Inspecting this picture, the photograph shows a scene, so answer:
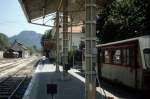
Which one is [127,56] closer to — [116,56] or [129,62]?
[129,62]

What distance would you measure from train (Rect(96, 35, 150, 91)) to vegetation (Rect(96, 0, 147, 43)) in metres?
8.12

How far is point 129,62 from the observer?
19.1 meters

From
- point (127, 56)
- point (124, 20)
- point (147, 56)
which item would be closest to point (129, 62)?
point (127, 56)

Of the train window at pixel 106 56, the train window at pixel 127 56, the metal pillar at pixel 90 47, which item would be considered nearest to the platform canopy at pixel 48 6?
the train window at pixel 106 56

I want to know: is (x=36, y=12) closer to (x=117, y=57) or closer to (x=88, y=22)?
(x=117, y=57)

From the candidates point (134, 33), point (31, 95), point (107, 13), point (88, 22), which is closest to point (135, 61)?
point (31, 95)

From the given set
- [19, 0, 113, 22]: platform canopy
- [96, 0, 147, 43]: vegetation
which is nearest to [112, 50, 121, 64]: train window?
[19, 0, 113, 22]: platform canopy

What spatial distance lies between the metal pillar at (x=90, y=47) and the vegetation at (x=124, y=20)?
1931cm

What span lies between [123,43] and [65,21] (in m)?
7.53

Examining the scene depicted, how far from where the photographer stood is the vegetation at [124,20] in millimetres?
33625

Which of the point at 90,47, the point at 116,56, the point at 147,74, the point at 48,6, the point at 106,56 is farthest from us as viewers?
the point at 48,6

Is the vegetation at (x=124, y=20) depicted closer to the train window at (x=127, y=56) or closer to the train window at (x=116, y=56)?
the train window at (x=116, y=56)

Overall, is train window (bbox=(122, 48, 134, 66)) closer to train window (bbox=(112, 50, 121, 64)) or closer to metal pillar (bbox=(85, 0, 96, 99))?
train window (bbox=(112, 50, 121, 64))

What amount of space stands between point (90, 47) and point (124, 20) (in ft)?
76.6
